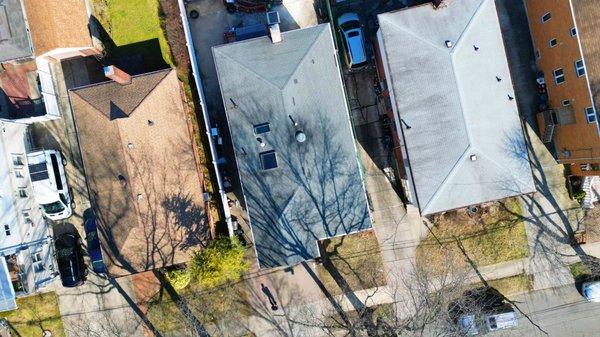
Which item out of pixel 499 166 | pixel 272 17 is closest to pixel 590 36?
pixel 499 166

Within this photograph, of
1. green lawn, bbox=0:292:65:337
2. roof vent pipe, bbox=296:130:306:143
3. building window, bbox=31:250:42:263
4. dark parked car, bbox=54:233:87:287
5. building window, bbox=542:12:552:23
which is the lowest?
green lawn, bbox=0:292:65:337

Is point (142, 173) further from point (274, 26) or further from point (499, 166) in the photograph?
point (499, 166)

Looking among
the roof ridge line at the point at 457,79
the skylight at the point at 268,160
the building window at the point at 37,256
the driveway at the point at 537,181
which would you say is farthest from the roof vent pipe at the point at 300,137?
the building window at the point at 37,256

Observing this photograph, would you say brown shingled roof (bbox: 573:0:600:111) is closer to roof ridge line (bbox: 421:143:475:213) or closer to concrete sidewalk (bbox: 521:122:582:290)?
concrete sidewalk (bbox: 521:122:582:290)

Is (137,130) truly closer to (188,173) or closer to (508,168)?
(188,173)

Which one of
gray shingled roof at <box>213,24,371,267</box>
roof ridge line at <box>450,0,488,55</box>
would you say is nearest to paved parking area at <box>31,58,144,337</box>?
gray shingled roof at <box>213,24,371,267</box>

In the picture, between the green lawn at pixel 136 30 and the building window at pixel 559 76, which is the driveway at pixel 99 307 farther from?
the building window at pixel 559 76

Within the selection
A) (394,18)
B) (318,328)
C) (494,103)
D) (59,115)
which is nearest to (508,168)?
(494,103)
